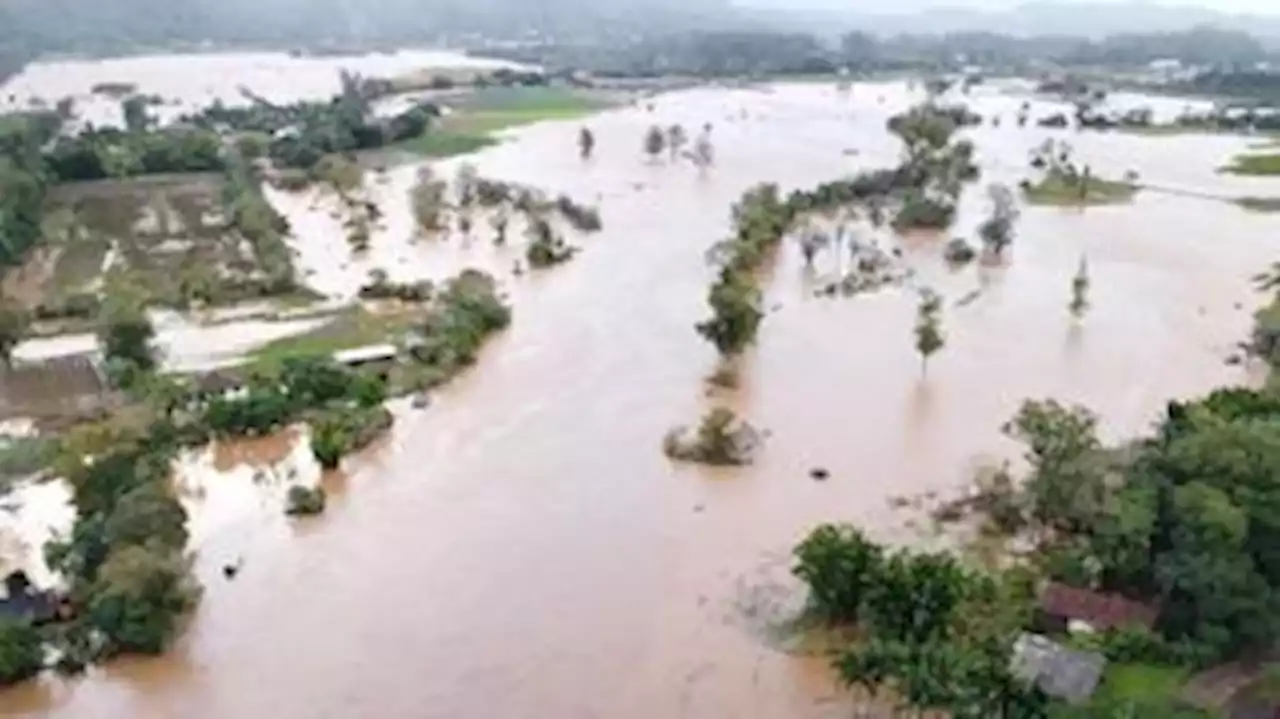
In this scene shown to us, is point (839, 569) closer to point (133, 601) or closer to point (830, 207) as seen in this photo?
point (133, 601)

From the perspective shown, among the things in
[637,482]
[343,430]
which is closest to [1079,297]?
[637,482]

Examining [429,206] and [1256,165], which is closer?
[429,206]

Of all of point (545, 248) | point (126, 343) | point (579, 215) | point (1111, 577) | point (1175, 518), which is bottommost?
point (579, 215)

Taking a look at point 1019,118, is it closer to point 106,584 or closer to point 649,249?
point 649,249

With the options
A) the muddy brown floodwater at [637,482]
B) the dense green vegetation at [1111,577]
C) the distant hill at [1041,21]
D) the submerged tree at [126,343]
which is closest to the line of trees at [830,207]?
the muddy brown floodwater at [637,482]

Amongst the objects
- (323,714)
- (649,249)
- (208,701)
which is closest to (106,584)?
(208,701)

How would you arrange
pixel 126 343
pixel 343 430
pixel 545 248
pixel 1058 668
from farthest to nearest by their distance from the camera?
1. pixel 545 248
2. pixel 126 343
3. pixel 343 430
4. pixel 1058 668
